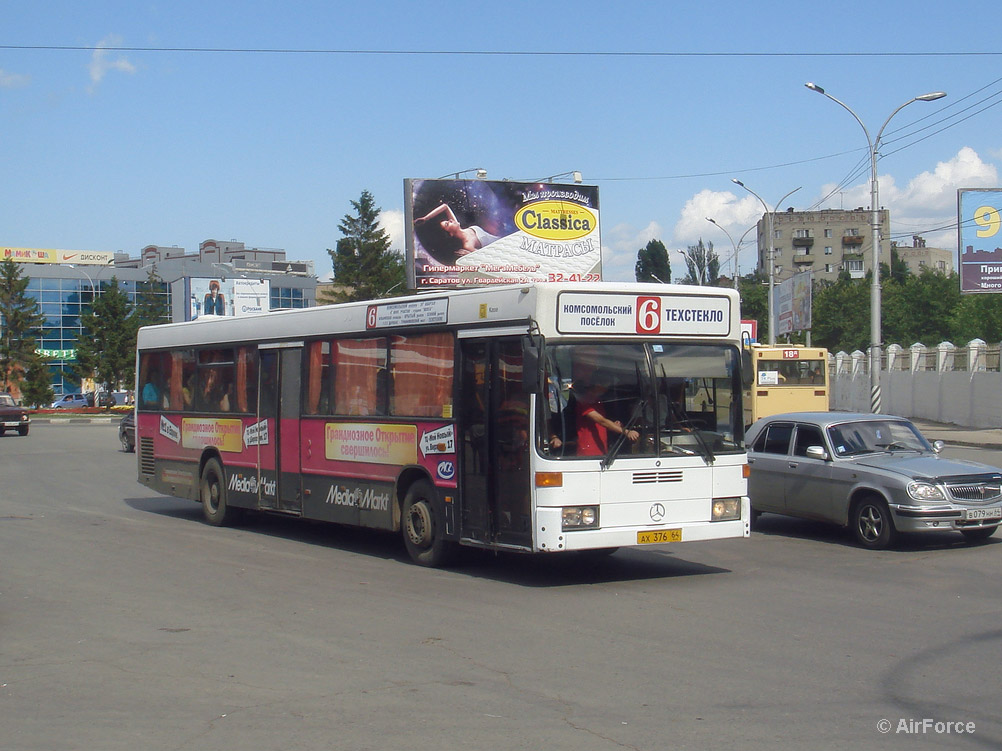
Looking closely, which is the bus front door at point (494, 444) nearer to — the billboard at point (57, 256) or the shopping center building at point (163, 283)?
the shopping center building at point (163, 283)

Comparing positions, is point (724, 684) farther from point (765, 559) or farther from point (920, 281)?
point (920, 281)

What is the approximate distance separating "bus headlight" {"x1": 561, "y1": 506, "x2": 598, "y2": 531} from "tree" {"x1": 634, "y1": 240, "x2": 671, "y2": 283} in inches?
3336

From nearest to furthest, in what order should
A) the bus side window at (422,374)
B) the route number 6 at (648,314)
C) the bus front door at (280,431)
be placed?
the route number 6 at (648,314)
the bus side window at (422,374)
the bus front door at (280,431)

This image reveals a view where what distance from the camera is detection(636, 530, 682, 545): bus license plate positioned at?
10102 mm

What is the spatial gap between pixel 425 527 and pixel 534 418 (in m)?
2.25

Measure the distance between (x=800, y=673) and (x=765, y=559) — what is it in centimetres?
520

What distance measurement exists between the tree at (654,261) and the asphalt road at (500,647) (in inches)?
3227

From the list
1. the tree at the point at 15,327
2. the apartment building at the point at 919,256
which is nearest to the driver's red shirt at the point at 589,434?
the tree at the point at 15,327

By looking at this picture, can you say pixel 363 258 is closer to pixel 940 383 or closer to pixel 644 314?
pixel 940 383

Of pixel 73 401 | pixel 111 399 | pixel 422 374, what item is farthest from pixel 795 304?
pixel 422 374

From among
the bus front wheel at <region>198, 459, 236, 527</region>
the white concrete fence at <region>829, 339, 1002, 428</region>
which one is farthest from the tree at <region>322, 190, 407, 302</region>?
the bus front wheel at <region>198, 459, 236, 527</region>

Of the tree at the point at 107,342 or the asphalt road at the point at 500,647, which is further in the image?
the tree at the point at 107,342

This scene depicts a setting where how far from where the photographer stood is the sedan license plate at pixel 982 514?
11891mm

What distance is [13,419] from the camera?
43.0m
